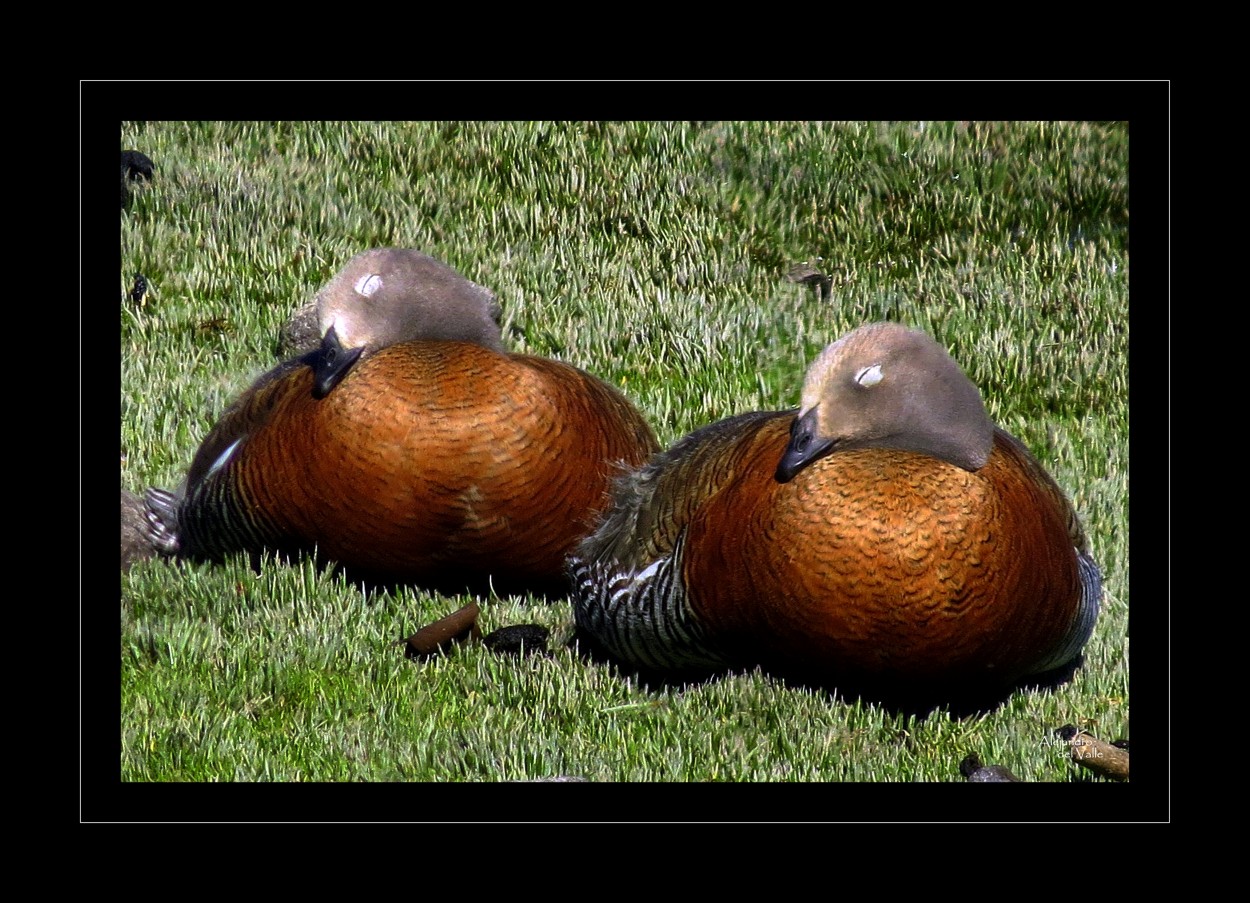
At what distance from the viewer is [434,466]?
5527mm

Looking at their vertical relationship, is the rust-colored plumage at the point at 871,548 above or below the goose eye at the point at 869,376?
below

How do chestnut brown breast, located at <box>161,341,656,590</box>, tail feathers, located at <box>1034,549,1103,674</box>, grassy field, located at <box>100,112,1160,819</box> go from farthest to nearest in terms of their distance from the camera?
1. grassy field, located at <box>100,112,1160,819</box>
2. chestnut brown breast, located at <box>161,341,656,590</box>
3. tail feathers, located at <box>1034,549,1103,674</box>

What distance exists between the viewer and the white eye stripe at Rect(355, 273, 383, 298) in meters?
5.93

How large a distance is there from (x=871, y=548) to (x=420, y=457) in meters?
1.58

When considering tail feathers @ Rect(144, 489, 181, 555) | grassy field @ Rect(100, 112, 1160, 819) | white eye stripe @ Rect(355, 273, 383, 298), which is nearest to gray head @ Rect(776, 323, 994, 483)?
grassy field @ Rect(100, 112, 1160, 819)

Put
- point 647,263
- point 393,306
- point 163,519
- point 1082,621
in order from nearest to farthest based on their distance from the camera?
point 1082,621
point 393,306
point 163,519
point 647,263

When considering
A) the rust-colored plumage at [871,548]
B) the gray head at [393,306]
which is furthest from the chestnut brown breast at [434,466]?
the rust-colored plumage at [871,548]

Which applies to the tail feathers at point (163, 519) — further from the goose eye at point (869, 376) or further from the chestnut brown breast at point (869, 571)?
the goose eye at point (869, 376)

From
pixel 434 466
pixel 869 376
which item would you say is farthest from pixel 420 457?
pixel 869 376

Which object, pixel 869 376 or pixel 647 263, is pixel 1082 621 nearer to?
pixel 869 376

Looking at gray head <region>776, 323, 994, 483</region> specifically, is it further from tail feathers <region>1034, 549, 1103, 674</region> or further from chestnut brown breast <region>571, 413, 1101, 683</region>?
tail feathers <region>1034, 549, 1103, 674</region>

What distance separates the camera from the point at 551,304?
827cm

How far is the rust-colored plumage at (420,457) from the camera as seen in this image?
5.54 m
